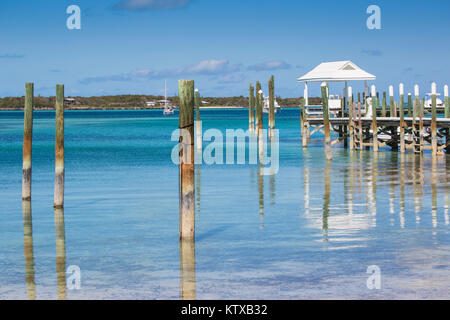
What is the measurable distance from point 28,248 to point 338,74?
2669cm

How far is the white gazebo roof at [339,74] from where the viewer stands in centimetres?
3644

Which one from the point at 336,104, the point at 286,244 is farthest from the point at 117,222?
the point at 336,104

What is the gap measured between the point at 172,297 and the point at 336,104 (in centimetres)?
2896

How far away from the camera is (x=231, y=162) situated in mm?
29250

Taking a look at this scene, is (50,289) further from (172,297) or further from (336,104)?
(336,104)

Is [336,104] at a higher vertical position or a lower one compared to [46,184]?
higher

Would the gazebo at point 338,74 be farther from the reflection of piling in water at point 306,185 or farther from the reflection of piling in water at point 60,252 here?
the reflection of piling in water at point 60,252

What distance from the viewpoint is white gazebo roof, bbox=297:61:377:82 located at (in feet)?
120

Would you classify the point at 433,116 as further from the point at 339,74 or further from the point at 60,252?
the point at 60,252

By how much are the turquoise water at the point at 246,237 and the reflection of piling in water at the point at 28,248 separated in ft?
0.16

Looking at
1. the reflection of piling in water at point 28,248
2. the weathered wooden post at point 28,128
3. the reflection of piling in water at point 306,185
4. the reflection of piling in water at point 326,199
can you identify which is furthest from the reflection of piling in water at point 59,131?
the reflection of piling in water at point 326,199
